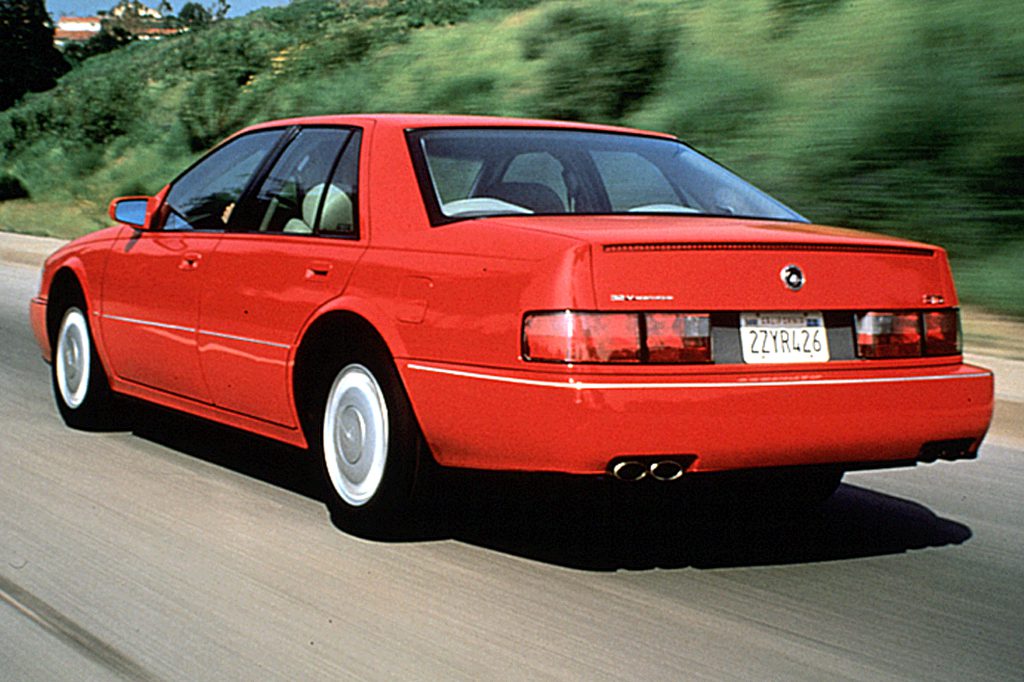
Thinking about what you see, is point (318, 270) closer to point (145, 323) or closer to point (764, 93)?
point (145, 323)

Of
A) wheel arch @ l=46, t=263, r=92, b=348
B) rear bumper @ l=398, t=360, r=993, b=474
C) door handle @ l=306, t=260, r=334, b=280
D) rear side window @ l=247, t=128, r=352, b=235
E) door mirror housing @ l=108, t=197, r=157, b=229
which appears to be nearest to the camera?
rear bumper @ l=398, t=360, r=993, b=474

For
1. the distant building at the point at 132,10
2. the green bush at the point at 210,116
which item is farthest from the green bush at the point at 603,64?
the distant building at the point at 132,10

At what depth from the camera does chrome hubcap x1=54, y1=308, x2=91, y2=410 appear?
304 inches

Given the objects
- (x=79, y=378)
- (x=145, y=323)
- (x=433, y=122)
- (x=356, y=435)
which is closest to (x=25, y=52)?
(x=79, y=378)

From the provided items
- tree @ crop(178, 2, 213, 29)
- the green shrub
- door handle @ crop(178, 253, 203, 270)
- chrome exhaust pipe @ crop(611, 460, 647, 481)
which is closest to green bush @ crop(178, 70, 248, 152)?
the green shrub

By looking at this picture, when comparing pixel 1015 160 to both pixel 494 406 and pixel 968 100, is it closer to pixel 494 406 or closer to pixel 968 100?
pixel 968 100

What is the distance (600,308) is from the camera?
4781mm

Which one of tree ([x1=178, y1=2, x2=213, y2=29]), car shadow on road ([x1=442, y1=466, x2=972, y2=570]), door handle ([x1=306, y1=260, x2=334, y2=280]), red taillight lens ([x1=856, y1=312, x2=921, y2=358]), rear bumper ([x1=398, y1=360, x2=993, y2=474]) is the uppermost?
tree ([x1=178, y1=2, x2=213, y2=29])

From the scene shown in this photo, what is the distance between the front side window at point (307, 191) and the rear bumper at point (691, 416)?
37.6 inches

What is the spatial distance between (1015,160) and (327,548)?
27.2 feet

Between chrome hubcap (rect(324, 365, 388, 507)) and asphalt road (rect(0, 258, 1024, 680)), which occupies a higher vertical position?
chrome hubcap (rect(324, 365, 388, 507))

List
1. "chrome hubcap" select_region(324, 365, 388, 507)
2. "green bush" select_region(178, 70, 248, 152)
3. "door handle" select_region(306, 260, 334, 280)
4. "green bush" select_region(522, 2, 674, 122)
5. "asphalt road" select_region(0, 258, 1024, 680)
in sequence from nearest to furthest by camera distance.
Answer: "asphalt road" select_region(0, 258, 1024, 680) < "chrome hubcap" select_region(324, 365, 388, 507) < "door handle" select_region(306, 260, 334, 280) < "green bush" select_region(522, 2, 674, 122) < "green bush" select_region(178, 70, 248, 152)

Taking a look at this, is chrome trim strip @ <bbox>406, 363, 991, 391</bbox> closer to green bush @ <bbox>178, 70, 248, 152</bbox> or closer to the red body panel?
the red body panel

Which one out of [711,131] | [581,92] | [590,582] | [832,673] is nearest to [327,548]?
[590,582]
